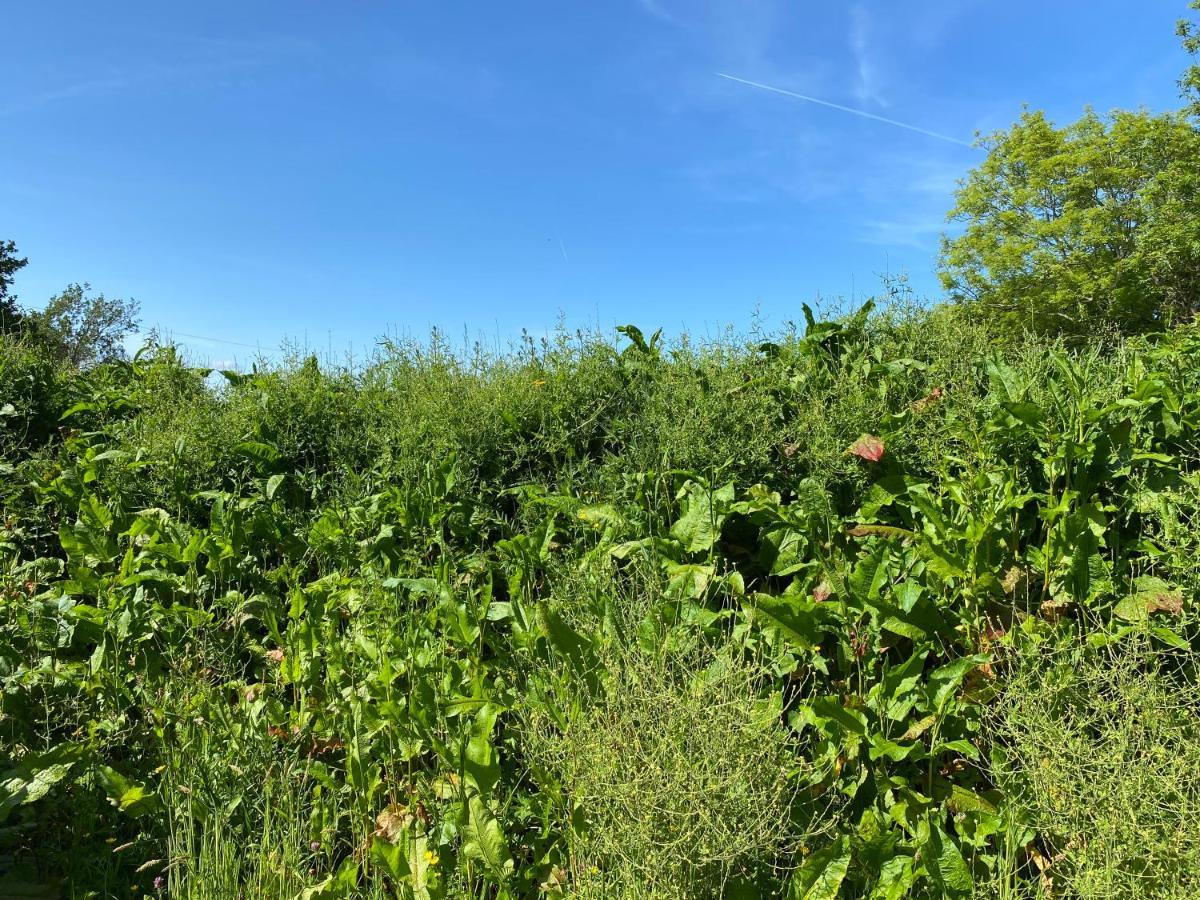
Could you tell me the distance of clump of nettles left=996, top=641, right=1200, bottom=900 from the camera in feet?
5.18

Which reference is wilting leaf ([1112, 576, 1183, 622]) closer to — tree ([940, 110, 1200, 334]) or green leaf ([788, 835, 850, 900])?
green leaf ([788, 835, 850, 900])

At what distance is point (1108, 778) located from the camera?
161 cm

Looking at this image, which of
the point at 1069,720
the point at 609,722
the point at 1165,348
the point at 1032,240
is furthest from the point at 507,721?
the point at 1032,240

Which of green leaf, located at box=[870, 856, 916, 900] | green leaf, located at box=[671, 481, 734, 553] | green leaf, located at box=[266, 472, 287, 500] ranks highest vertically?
green leaf, located at box=[266, 472, 287, 500]

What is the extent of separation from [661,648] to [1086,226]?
77.3ft

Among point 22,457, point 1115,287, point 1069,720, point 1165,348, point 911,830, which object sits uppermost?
point 1115,287

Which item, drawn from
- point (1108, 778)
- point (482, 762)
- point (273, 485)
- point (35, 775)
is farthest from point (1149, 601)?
point (273, 485)

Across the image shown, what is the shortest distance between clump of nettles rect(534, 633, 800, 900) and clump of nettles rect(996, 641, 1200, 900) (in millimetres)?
582

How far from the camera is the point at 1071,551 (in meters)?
2.27

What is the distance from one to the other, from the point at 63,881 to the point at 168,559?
139 cm

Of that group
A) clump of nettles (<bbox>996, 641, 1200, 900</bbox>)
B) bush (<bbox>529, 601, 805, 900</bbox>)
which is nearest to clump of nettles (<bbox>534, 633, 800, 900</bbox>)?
bush (<bbox>529, 601, 805, 900</bbox>)

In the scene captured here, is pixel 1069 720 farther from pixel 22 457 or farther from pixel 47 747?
pixel 22 457

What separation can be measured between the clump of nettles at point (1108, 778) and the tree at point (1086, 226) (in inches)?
733

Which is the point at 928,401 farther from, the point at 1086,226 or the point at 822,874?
the point at 1086,226
